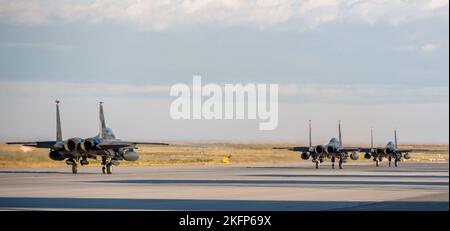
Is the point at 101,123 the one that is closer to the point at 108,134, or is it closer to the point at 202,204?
the point at 108,134

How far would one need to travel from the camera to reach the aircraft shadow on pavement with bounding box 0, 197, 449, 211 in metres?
26.1

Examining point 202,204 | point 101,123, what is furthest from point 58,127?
point 202,204

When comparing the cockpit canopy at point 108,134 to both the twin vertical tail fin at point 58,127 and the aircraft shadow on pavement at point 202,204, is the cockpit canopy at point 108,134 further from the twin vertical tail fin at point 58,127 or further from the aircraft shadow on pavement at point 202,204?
the aircraft shadow on pavement at point 202,204

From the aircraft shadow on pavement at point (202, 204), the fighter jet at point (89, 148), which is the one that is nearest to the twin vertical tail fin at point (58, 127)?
the fighter jet at point (89, 148)

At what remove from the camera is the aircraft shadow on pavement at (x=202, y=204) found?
26062 mm

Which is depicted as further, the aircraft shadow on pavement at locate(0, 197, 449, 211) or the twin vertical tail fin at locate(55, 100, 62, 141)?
the twin vertical tail fin at locate(55, 100, 62, 141)

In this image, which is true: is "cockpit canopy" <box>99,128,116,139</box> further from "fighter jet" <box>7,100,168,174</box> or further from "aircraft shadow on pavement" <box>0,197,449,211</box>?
"aircraft shadow on pavement" <box>0,197,449,211</box>

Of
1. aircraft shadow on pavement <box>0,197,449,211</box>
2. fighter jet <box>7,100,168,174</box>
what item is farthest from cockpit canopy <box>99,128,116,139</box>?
aircraft shadow on pavement <box>0,197,449,211</box>
